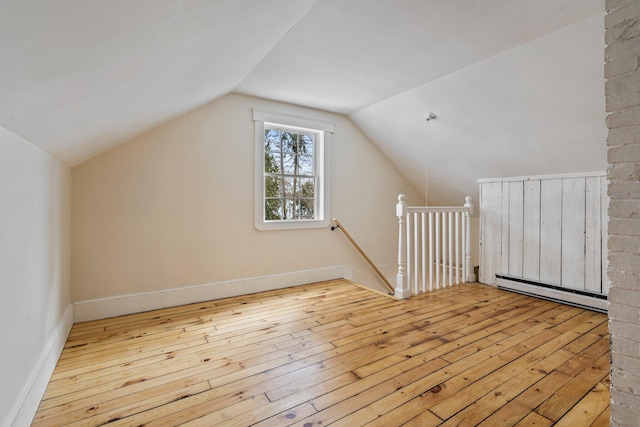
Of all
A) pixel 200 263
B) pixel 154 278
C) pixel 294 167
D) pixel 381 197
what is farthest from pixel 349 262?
pixel 154 278

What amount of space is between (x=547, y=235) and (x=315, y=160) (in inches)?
111

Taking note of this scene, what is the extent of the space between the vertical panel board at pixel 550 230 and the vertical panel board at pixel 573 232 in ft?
0.14

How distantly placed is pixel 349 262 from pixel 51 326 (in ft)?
10.4

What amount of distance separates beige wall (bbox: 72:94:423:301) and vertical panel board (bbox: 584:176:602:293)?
2615mm

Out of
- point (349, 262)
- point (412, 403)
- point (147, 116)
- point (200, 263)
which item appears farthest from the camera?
point (349, 262)

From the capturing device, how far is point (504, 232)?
3562 millimetres

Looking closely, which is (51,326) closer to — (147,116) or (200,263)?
(200,263)

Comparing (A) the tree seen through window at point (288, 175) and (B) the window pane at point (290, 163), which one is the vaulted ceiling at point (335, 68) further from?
(B) the window pane at point (290, 163)

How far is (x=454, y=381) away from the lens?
1715 millimetres

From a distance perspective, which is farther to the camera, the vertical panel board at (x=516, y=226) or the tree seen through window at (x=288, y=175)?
the tree seen through window at (x=288, y=175)

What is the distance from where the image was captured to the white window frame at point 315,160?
3471mm

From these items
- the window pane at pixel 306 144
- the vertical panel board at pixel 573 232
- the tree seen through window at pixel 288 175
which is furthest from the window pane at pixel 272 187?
the vertical panel board at pixel 573 232

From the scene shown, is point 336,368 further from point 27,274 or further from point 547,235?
point 547,235

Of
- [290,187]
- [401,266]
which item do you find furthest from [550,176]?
[290,187]
